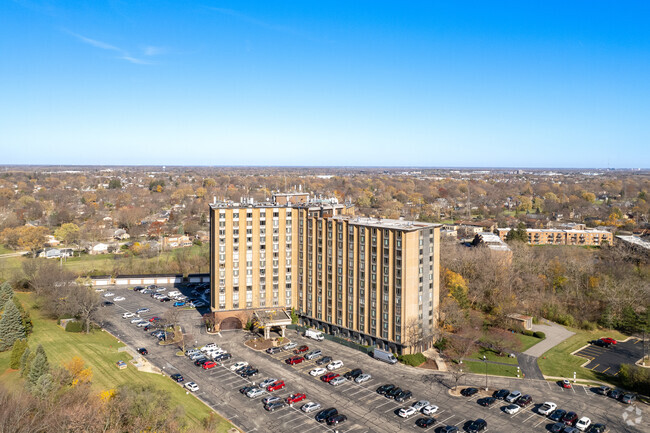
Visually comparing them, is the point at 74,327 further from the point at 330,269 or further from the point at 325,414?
the point at 325,414

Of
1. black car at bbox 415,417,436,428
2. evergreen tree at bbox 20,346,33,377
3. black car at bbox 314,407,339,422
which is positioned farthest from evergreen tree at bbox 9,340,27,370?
black car at bbox 415,417,436,428

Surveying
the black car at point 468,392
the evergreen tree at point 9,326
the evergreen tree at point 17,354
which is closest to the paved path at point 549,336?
the black car at point 468,392

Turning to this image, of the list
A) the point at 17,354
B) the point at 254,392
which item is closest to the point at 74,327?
the point at 17,354

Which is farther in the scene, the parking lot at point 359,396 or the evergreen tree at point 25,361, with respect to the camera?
the evergreen tree at point 25,361

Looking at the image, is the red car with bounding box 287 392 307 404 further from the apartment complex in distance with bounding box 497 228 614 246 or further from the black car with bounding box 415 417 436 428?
the apartment complex in distance with bounding box 497 228 614 246

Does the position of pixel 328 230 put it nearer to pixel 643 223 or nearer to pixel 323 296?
pixel 323 296

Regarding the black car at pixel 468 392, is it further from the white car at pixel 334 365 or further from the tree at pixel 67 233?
the tree at pixel 67 233
